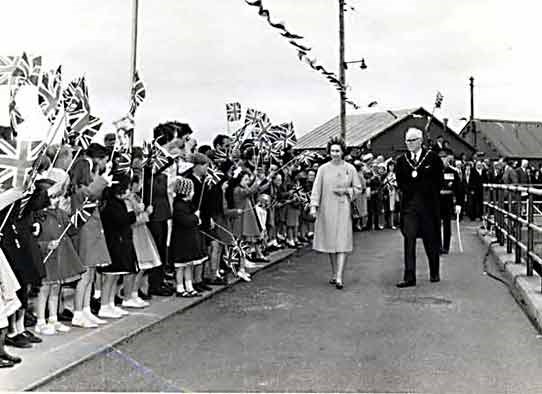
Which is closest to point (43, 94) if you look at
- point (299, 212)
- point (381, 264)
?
point (381, 264)

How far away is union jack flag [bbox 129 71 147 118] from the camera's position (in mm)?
8227

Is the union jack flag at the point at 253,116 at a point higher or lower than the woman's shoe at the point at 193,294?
higher

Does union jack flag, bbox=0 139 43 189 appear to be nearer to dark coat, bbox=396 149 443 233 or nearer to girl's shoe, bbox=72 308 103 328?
girl's shoe, bbox=72 308 103 328

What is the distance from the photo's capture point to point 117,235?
26.2 ft

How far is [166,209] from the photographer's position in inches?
357

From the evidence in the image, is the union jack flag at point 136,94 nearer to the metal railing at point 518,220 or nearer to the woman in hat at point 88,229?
the woman in hat at point 88,229

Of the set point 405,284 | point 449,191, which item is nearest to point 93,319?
point 405,284

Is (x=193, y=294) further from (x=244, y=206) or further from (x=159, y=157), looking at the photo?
(x=244, y=206)

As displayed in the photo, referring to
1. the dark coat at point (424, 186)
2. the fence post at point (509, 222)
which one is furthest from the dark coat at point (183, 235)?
the fence post at point (509, 222)

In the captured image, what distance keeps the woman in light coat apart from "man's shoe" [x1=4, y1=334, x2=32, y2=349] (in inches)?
189

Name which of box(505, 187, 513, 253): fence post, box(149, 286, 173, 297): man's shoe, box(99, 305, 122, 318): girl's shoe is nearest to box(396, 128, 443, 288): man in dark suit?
box(505, 187, 513, 253): fence post

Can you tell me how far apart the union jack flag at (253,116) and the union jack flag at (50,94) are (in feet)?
22.1

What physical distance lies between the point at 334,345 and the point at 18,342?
241cm

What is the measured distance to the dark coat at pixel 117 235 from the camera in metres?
7.93
